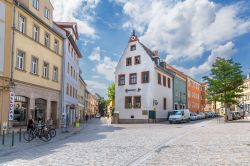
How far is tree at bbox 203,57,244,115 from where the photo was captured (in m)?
52.5

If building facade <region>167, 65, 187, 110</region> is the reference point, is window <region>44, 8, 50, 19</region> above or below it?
above

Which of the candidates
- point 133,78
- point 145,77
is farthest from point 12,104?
point 133,78

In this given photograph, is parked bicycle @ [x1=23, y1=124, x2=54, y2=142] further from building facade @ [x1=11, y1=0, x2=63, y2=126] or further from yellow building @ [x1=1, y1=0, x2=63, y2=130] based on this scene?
building facade @ [x1=11, y1=0, x2=63, y2=126]

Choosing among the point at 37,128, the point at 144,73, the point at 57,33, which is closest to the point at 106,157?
the point at 37,128

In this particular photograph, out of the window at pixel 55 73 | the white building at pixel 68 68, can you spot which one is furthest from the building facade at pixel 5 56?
the white building at pixel 68 68

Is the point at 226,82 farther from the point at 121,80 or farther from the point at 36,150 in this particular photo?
the point at 36,150

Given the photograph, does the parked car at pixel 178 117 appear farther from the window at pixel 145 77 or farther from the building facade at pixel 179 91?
the building facade at pixel 179 91

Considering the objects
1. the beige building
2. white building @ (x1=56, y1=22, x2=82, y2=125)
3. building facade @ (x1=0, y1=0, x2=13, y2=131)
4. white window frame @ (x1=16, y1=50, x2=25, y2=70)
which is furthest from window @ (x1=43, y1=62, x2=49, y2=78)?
the beige building

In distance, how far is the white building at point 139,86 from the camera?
50.0 m

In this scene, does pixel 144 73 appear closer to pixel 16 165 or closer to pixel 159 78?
pixel 159 78

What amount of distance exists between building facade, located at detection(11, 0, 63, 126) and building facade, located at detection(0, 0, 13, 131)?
0.72m

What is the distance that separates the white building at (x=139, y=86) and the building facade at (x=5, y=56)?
27.8 metres

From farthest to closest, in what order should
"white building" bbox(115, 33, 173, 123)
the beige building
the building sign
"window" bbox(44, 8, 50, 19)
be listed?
the beige building → "white building" bbox(115, 33, 173, 123) → "window" bbox(44, 8, 50, 19) → the building sign

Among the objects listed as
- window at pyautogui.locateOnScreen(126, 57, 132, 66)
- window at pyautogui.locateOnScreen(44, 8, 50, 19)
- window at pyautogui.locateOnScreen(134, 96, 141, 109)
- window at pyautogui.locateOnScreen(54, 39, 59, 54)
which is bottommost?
window at pyautogui.locateOnScreen(134, 96, 141, 109)
